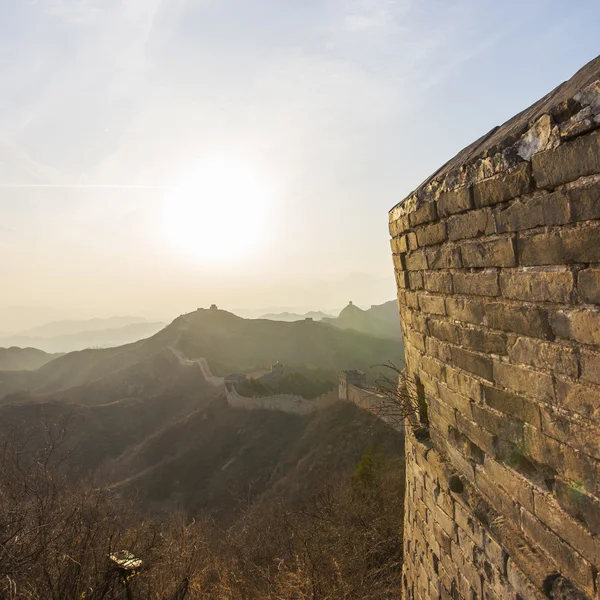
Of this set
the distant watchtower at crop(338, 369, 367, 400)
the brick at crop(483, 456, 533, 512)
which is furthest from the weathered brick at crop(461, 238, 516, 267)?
the distant watchtower at crop(338, 369, 367, 400)

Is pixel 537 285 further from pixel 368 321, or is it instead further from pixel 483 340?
pixel 368 321

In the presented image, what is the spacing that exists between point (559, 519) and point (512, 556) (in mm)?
537

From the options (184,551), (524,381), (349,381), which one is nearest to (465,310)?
(524,381)

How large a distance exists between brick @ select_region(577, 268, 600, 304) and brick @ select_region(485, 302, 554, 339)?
23cm

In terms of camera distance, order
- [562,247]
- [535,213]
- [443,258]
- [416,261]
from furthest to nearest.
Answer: [416,261]
[443,258]
[535,213]
[562,247]

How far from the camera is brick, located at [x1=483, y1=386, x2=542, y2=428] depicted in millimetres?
2029

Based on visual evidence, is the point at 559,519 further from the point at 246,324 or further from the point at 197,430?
the point at 246,324

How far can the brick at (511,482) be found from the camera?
2148 millimetres

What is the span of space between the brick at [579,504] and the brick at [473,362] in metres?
0.65

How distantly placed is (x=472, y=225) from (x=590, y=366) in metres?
1.01

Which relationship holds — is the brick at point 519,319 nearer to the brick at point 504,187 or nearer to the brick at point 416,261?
the brick at point 504,187

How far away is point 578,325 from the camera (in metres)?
1.71

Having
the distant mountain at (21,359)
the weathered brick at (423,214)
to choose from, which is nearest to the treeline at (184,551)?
the weathered brick at (423,214)

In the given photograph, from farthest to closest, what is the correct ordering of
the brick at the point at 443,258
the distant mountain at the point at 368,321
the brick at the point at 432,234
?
the distant mountain at the point at 368,321, the brick at the point at 432,234, the brick at the point at 443,258
